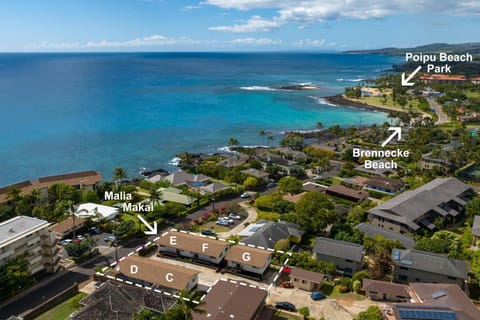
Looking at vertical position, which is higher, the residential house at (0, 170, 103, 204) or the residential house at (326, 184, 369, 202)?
the residential house at (0, 170, 103, 204)

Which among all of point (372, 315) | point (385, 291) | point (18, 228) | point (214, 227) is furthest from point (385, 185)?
point (18, 228)

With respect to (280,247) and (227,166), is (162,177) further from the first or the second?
(280,247)

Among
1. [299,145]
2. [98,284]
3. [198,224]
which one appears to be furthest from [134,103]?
[98,284]

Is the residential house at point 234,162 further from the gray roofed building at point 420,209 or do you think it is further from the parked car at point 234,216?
the gray roofed building at point 420,209

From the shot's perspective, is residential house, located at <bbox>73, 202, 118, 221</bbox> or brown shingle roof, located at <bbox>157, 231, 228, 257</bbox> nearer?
brown shingle roof, located at <bbox>157, 231, 228, 257</bbox>

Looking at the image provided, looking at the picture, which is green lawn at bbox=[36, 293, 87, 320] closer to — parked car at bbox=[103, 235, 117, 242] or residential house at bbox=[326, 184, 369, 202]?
parked car at bbox=[103, 235, 117, 242]

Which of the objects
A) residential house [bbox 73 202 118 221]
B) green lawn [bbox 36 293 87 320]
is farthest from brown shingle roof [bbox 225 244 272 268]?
residential house [bbox 73 202 118 221]

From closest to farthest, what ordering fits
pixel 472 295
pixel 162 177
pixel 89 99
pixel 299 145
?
pixel 472 295 < pixel 162 177 < pixel 299 145 < pixel 89 99
